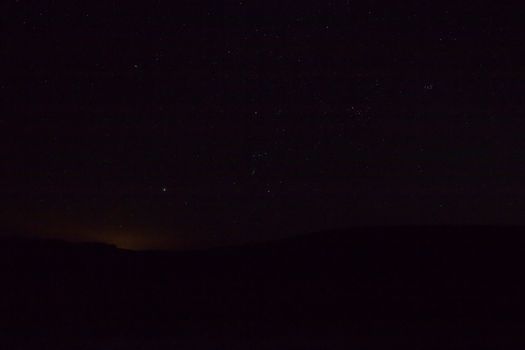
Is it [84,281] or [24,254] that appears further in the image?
[24,254]

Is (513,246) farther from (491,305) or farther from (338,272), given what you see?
(491,305)

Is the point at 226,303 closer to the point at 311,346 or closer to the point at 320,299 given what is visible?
the point at 320,299

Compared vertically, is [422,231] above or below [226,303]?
above

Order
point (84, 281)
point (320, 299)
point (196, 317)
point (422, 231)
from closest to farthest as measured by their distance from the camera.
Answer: point (196, 317) < point (320, 299) < point (84, 281) < point (422, 231)

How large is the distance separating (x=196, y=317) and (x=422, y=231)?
12.9 metres

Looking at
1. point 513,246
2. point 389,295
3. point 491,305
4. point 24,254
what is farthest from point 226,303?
point 513,246

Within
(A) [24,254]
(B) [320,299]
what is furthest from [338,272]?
(A) [24,254]

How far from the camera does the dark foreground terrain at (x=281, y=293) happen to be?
9828 millimetres

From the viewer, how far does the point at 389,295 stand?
48.5ft

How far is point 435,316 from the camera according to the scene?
40.2 feet

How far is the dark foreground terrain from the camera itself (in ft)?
32.2

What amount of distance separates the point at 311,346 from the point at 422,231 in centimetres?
1509

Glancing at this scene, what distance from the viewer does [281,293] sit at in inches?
583

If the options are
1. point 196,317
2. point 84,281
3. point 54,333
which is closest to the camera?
point 54,333
